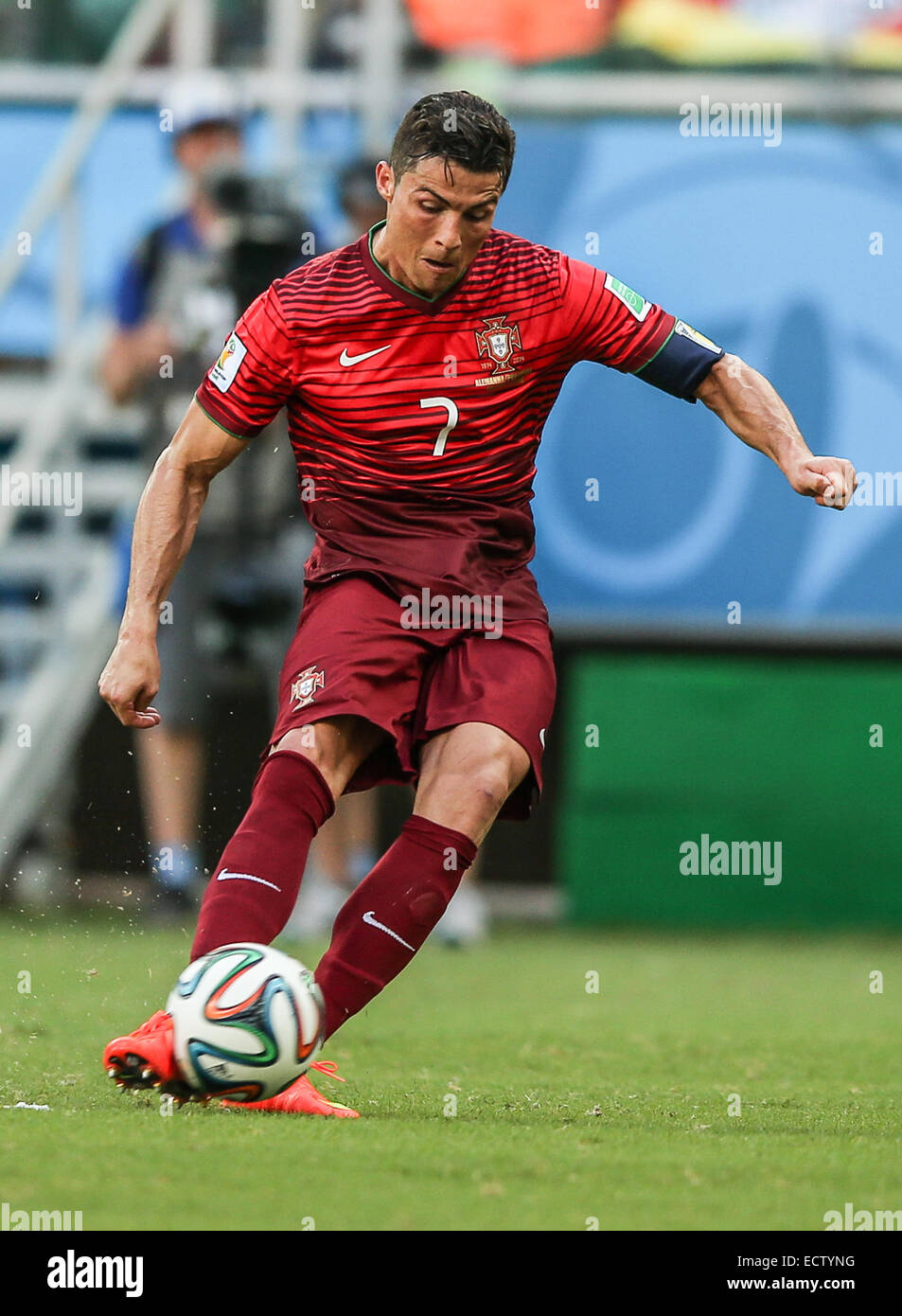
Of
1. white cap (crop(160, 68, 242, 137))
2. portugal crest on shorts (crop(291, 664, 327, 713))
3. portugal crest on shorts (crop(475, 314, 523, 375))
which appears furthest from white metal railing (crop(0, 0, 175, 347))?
portugal crest on shorts (crop(291, 664, 327, 713))

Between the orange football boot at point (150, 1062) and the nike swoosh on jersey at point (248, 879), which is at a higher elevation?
the nike swoosh on jersey at point (248, 879)

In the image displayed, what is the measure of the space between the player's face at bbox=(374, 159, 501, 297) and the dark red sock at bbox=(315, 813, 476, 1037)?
1141 millimetres

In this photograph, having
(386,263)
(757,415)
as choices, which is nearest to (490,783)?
(757,415)

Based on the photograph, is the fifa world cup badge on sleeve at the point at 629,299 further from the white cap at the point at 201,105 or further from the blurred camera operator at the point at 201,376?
the white cap at the point at 201,105

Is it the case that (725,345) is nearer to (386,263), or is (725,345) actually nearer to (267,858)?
(386,263)

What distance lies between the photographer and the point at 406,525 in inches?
185

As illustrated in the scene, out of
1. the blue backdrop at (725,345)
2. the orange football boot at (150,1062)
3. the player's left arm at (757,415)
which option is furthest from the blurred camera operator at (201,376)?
the orange football boot at (150,1062)

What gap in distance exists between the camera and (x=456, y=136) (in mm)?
4332

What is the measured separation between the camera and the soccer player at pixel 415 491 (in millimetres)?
4363

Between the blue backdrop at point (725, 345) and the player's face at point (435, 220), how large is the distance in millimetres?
5536

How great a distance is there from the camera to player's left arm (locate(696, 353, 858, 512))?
15.0ft

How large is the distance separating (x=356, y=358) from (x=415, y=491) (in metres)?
0.31
